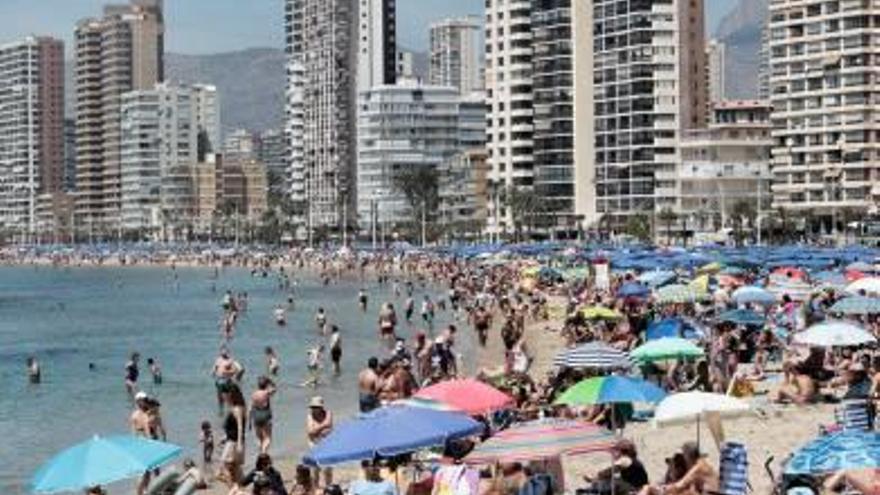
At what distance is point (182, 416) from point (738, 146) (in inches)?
3895

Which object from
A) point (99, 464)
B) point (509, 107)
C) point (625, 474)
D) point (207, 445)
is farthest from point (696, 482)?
point (509, 107)

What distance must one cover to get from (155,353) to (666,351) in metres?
34.3

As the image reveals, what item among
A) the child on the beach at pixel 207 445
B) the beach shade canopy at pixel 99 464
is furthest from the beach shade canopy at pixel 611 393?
the child on the beach at pixel 207 445

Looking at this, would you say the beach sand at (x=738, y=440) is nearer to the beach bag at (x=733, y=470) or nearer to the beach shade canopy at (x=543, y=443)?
the beach bag at (x=733, y=470)

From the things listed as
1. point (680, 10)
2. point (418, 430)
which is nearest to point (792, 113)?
point (680, 10)

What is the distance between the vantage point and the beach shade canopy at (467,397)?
17891mm

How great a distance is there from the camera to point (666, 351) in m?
22.9

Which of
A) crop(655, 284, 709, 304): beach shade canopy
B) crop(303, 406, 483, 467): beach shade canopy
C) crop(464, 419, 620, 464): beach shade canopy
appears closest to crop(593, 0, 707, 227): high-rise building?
crop(655, 284, 709, 304): beach shade canopy

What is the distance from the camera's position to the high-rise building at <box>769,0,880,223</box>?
110 m

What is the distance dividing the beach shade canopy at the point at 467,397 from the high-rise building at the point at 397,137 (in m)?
164

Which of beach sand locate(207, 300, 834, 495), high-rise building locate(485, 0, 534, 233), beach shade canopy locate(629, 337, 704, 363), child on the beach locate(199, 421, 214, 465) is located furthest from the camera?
high-rise building locate(485, 0, 534, 233)

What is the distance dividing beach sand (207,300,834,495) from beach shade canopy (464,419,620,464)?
12.7 feet

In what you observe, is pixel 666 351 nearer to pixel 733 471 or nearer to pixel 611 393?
pixel 611 393

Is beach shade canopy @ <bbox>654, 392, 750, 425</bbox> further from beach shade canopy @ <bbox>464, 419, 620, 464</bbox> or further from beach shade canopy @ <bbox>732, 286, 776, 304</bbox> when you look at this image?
beach shade canopy @ <bbox>732, 286, 776, 304</bbox>
